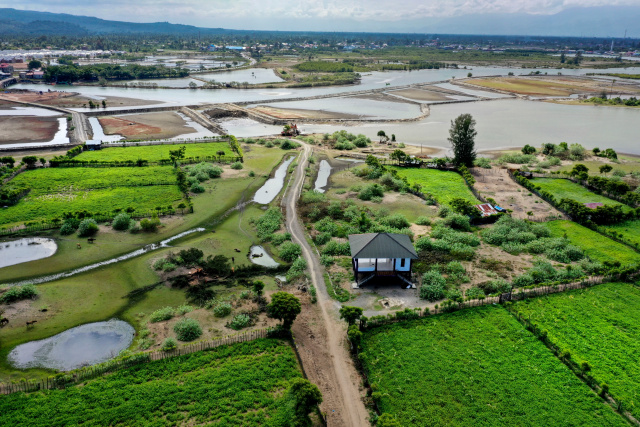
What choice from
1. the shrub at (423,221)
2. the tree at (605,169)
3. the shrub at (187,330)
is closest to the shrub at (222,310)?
the shrub at (187,330)

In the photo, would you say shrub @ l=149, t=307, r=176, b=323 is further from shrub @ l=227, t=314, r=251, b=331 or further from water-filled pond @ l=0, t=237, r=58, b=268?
water-filled pond @ l=0, t=237, r=58, b=268

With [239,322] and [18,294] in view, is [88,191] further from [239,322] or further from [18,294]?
[239,322]

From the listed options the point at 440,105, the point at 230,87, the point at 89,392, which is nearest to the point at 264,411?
the point at 89,392

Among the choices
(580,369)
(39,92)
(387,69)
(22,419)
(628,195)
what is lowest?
(22,419)

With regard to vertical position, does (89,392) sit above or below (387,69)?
below

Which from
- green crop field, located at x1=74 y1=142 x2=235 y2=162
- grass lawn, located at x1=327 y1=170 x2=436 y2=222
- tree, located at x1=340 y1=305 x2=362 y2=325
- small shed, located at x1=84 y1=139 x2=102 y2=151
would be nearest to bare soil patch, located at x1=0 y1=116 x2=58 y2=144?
small shed, located at x1=84 y1=139 x2=102 y2=151

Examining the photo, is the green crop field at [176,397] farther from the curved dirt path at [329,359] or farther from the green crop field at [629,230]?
the green crop field at [629,230]

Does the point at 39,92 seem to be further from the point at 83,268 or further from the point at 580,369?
the point at 580,369
